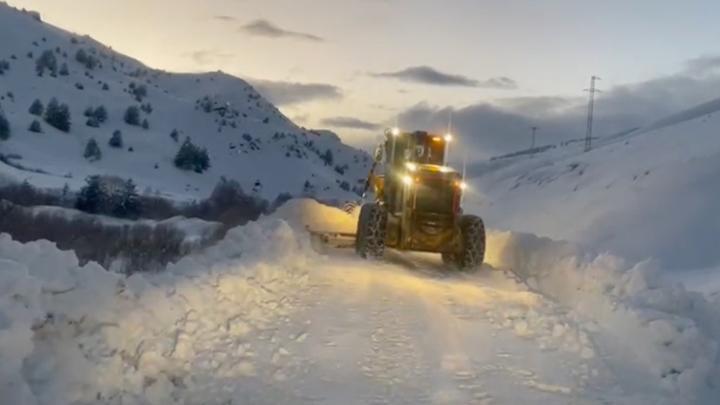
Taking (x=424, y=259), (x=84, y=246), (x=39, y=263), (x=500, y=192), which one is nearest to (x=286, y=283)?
(x=39, y=263)

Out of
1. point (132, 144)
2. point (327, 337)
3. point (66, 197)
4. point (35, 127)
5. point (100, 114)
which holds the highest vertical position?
point (100, 114)

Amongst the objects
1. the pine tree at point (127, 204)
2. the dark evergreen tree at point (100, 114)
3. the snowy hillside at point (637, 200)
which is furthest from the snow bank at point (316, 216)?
the dark evergreen tree at point (100, 114)

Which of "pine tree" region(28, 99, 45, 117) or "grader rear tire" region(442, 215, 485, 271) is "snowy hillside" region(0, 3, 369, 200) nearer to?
"pine tree" region(28, 99, 45, 117)

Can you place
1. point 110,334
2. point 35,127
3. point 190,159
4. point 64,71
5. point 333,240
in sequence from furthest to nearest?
point 64,71 < point 190,159 < point 35,127 < point 333,240 < point 110,334

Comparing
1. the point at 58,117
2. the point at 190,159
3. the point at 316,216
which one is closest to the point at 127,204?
the point at 316,216

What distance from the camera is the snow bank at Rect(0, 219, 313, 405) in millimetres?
8172

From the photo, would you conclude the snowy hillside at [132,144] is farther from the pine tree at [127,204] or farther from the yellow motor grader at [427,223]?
the yellow motor grader at [427,223]

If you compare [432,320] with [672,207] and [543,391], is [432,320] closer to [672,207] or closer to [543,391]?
[543,391]

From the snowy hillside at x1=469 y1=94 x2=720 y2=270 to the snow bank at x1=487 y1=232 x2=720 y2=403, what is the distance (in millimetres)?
13425

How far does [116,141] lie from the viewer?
149 metres

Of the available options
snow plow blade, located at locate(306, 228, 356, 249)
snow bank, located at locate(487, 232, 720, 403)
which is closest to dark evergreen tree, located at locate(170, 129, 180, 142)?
snow plow blade, located at locate(306, 228, 356, 249)

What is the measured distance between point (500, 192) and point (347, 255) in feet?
188

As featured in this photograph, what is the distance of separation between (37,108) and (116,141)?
14.2m

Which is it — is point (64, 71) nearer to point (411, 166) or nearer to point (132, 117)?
point (132, 117)
